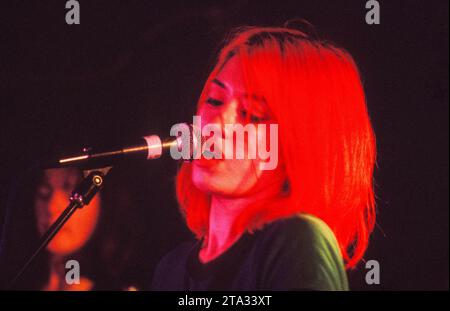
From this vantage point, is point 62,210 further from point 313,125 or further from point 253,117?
point 313,125

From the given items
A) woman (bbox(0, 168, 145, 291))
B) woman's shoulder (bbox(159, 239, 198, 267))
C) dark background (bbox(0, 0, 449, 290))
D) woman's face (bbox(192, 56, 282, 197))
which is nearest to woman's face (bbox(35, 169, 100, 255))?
woman (bbox(0, 168, 145, 291))

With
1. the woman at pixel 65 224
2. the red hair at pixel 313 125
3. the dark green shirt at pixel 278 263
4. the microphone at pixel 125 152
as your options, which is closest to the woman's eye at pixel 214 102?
the red hair at pixel 313 125

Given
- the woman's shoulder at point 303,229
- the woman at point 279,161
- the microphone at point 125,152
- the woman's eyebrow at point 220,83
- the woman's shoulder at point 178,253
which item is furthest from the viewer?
the woman's shoulder at point 178,253

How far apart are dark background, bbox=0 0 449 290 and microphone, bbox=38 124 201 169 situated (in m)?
0.53

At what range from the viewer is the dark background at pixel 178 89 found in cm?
208

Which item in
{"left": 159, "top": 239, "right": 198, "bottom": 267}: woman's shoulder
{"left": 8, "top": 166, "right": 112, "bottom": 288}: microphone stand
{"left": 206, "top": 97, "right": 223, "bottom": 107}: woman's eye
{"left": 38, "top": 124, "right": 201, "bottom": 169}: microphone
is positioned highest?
{"left": 206, "top": 97, "right": 223, "bottom": 107}: woman's eye

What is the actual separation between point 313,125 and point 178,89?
0.62 meters

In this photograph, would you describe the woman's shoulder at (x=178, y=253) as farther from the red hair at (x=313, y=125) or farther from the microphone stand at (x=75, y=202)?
the microphone stand at (x=75, y=202)

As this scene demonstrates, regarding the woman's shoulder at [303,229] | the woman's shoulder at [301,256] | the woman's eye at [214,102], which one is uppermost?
the woman's eye at [214,102]

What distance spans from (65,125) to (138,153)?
0.78 metres

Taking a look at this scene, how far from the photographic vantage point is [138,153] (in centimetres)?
157

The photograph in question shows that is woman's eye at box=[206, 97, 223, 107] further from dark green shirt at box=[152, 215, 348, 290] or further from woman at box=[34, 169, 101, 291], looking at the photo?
woman at box=[34, 169, 101, 291]

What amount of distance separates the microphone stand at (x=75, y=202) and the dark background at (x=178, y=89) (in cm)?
59

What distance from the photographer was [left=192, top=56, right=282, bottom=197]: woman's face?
1855mm
